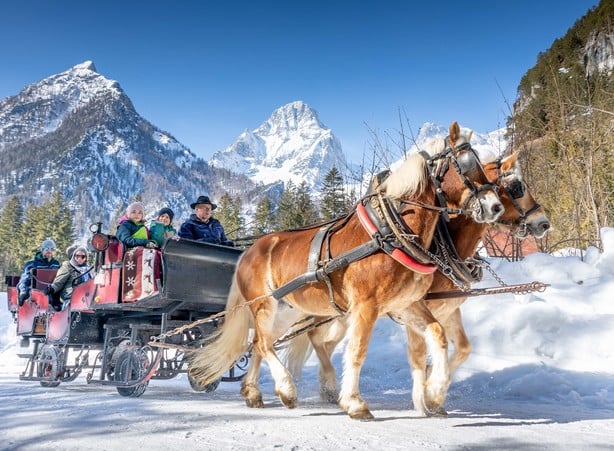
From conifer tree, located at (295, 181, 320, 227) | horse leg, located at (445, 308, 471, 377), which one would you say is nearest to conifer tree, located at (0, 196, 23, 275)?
conifer tree, located at (295, 181, 320, 227)

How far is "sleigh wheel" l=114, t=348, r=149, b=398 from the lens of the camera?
5.52 m

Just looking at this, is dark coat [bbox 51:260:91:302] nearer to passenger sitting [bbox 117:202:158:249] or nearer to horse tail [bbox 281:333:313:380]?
passenger sitting [bbox 117:202:158:249]

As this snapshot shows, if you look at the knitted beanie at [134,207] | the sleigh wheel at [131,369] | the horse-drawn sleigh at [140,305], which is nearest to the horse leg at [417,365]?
the horse-drawn sleigh at [140,305]

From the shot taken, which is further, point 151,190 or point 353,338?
point 151,190

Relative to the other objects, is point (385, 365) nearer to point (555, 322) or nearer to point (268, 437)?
point (555, 322)

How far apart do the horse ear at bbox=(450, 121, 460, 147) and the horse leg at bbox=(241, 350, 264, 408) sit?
2803 millimetres

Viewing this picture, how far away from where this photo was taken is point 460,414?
4316 mm

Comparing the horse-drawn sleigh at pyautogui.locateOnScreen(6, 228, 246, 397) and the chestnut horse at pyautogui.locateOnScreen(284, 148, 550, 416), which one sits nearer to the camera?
the chestnut horse at pyautogui.locateOnScreen(284, 148, 550, 416)

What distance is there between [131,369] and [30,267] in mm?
4187

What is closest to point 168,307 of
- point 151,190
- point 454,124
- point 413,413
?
point 413,413

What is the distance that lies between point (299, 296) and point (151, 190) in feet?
657

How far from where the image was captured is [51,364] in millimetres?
7164

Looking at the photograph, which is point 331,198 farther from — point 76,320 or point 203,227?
point 76,320

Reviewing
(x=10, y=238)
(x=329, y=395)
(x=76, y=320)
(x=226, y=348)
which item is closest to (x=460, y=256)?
(x=329, y=395)
